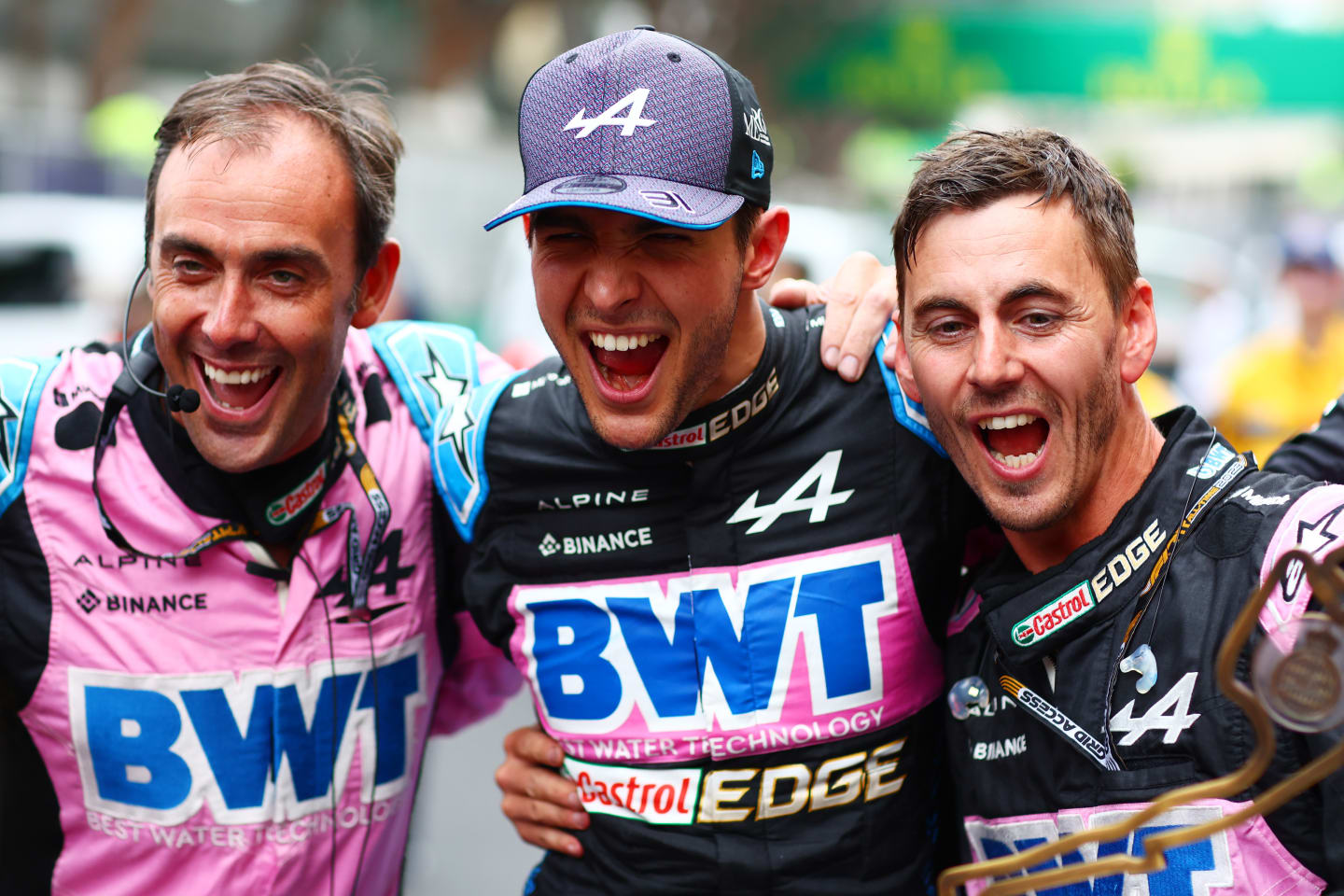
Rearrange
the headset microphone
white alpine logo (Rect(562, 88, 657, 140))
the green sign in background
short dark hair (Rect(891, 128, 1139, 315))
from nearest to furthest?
short dark hair (Rect(891, 128, 1139, 315)), white alpine logo (Rect(562, 88, 657, 140)), the headset microphone, the green sign in background

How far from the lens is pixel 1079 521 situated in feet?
7.50

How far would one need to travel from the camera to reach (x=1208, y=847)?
6.55ft

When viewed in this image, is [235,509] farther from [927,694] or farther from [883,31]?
[883,31]

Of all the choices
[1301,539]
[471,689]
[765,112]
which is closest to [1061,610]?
[1301,539]

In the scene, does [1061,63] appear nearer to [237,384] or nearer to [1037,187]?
[1037,187]

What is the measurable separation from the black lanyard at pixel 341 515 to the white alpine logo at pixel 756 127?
109 cm

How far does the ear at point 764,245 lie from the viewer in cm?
256

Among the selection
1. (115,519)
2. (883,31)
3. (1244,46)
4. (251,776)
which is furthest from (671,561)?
(1244,46)

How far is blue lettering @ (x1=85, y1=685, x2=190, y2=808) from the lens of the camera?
2572mm

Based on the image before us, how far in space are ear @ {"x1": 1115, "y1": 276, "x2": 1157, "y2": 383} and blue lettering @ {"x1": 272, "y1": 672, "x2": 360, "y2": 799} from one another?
65.7 inches

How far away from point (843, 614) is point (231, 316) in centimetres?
134

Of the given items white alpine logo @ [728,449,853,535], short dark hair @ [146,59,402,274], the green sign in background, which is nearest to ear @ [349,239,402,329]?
short dark hair @ [146,59,402,274]

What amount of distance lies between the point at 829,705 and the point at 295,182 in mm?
1512

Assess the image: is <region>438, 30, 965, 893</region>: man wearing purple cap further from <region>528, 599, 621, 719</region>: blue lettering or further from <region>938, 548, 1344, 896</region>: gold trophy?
<region>938, 548, 1344, 896</region>: gold trophy
